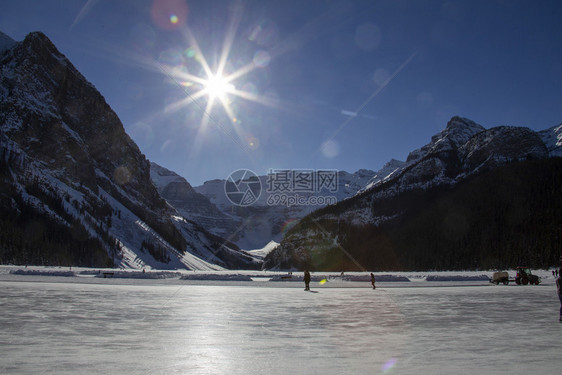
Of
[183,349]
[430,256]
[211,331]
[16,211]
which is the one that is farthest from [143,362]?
[430,256]

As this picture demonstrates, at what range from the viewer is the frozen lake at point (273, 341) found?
32.8ft

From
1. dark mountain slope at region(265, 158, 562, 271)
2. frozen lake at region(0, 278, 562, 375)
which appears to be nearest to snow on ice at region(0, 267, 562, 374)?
frozen lake at region(0, 278, 562, 375)

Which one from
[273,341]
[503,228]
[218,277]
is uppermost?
[503,228]

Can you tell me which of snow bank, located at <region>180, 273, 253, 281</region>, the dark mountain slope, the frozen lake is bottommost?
the frozen lake

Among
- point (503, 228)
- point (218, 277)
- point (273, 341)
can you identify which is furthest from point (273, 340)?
point (503, 228)

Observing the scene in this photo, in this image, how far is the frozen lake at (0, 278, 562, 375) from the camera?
9.99 meters

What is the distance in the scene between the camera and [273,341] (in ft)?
44.7

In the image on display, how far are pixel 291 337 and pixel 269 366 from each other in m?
4.39

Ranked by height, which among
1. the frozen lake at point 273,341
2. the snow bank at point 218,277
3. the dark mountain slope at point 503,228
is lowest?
the frozen lake at point 273,341

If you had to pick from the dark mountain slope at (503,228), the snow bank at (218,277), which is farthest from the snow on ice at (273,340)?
the dark mountain slope at (503,228)

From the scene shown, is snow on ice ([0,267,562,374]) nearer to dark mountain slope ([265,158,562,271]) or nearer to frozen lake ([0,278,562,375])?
frozen lake ([0,278,562,375])

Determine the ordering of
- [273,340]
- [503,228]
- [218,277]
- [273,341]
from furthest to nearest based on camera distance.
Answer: [503,228] < [218,277] < [273,340] < [273,341]

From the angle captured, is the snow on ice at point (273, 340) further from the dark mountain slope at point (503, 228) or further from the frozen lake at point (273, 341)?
the dark mountain slope at point (503, 228)

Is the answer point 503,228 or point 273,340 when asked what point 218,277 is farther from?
point 503,228
